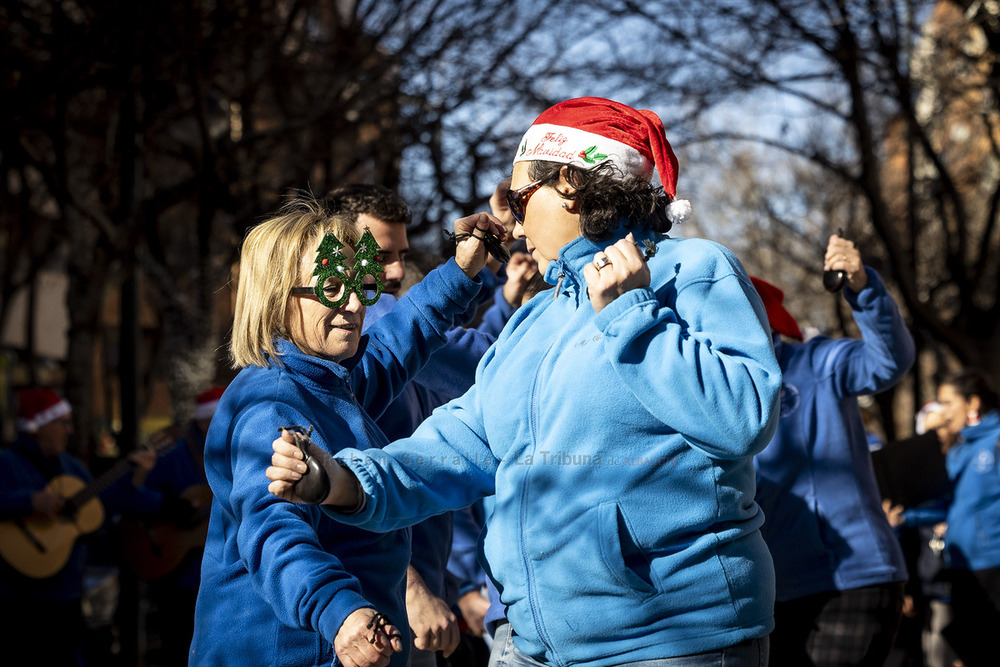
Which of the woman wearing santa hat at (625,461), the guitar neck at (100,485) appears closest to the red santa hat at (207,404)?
the guitar neck at (100,485)

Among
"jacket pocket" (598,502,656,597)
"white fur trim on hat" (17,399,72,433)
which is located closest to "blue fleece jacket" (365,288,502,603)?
"jacket pocket" (598,502,656,597)

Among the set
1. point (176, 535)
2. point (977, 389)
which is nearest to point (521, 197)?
point (176, 535)

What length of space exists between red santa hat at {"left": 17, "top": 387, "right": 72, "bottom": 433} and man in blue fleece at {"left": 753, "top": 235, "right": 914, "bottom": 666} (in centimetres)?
565

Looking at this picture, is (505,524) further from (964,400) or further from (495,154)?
(495,154)

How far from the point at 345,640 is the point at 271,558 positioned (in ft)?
0.91

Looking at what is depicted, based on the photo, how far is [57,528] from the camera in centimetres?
730

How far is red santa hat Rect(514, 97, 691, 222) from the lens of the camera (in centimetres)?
240

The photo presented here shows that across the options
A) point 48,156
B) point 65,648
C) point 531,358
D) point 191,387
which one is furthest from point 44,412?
point 48,156

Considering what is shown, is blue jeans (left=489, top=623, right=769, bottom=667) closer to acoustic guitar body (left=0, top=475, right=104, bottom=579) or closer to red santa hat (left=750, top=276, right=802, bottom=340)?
red santa hat (left=750, top=276, right=802, bottom=340)

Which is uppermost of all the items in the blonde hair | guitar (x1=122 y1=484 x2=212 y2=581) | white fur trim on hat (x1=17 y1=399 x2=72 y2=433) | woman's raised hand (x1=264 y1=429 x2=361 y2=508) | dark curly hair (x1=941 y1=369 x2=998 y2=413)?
the blonde hair

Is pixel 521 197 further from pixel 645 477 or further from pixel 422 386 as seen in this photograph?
pixel 422 386

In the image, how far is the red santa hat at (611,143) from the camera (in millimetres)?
2402

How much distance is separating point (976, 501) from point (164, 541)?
5.69 m

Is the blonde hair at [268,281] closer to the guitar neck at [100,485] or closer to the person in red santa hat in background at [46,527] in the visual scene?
the person in red santa hat in background at [46,527]
